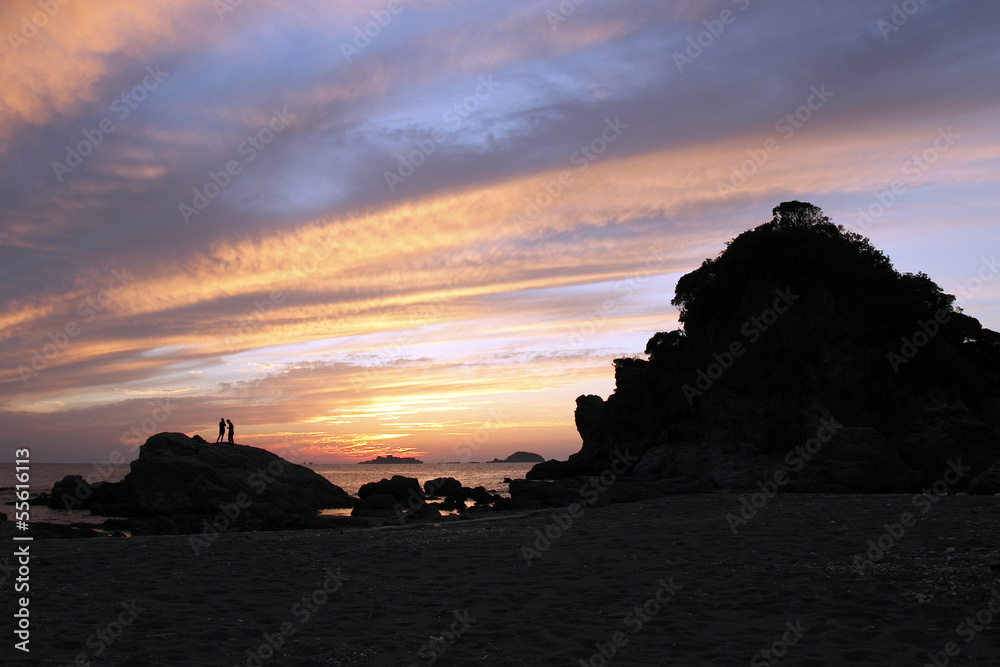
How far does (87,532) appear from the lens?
21.7 meters

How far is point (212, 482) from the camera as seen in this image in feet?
102

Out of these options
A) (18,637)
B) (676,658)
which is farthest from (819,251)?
(18,637)

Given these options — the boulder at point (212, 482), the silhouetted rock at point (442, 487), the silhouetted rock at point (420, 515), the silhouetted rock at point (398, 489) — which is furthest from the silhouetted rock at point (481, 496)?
the silhouetted rock at point (420, 515)

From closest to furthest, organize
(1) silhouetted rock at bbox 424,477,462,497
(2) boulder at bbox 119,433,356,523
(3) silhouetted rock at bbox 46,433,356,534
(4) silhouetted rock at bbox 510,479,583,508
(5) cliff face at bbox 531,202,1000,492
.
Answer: (4) silhouetted rock at bbox 510,479,583,508, (3) silhouetted rock at bbox 46,433,356,534, (2) boulder at bbox 119,433,356,523, (5) cliff face at bbox 531,202,1000,492, (1) silhouetted rock at bbox 424,477,462,497

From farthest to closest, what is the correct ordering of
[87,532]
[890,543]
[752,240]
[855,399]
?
[752,240] < [855,399] < [87,532] < [890,543]

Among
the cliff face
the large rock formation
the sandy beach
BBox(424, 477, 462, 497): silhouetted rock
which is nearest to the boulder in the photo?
the large rock formation

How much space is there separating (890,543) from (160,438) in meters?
33.4

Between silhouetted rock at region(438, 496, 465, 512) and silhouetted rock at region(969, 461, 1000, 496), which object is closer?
silhouetted rock at region(969, 461, 1000, 496)

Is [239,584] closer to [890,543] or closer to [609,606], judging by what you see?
[609,606]

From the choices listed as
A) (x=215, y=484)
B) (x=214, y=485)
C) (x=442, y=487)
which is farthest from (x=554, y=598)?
(x=442, y=487)

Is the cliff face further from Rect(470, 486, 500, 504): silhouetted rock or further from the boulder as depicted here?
the boulder

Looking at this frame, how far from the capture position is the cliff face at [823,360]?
36.5 metres

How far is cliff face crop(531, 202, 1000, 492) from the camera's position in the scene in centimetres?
3647

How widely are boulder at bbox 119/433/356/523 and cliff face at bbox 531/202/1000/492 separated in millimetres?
22049
